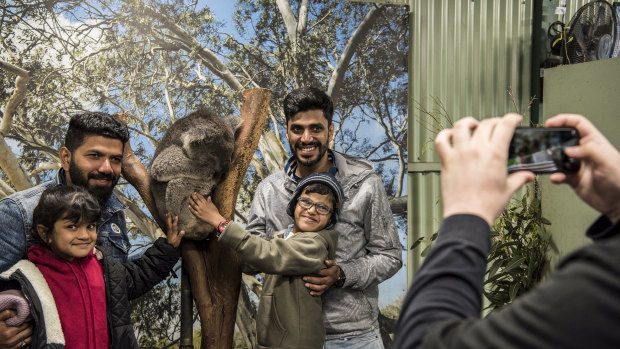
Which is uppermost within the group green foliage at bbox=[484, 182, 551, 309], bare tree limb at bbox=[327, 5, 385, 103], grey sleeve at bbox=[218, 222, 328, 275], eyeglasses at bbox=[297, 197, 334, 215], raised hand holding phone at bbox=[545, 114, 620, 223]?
bare tree limb at bbox=[327, 5, 385, 103]

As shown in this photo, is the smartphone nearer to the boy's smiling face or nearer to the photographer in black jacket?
the photographer in black jacket

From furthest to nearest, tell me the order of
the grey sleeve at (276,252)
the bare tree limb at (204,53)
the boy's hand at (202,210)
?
1. the bare tree limb at (204,53)
2. the boy's hand at (202,210)
3. the grey sleeve at (276,252)

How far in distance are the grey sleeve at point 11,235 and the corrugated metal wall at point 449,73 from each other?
2.90 meters

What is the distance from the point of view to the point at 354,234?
2320mm

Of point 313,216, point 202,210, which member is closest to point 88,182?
point 202,210

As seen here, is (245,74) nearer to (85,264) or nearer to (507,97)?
(507,97)

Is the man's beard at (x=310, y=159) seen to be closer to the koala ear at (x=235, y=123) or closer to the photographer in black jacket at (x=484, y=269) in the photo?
the koala ear at (x=235, y=123)

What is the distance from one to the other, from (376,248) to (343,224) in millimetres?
176

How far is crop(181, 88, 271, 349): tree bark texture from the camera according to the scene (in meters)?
2.31

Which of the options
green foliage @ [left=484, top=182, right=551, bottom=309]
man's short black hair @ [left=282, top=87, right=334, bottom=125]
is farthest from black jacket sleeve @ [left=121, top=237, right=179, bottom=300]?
green foliage @ [left=484, top=182, right=551, bottom=309]

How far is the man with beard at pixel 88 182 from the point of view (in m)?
1.96

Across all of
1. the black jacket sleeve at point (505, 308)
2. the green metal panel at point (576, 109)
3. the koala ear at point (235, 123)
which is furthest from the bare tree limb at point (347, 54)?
the black jacket sleeve at point (505, 308)

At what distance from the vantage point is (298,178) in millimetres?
2445

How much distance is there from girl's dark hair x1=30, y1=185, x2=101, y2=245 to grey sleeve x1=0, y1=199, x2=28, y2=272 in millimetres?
53
